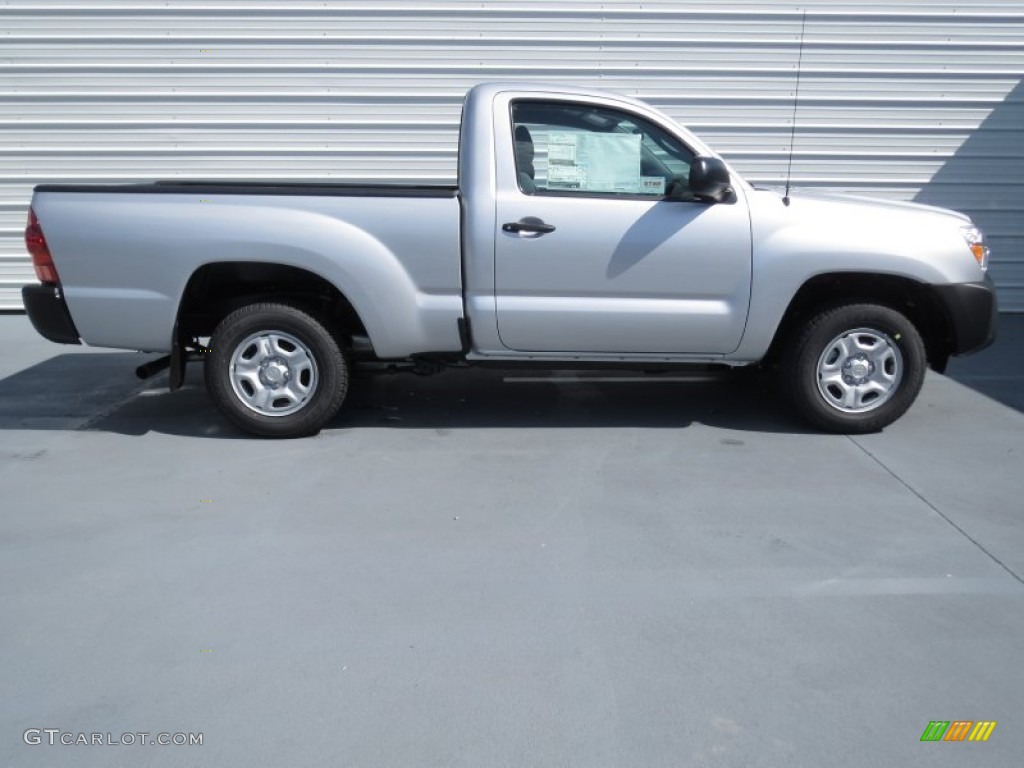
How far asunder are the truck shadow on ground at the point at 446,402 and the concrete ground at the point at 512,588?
0.16ft

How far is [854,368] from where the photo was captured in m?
5.52

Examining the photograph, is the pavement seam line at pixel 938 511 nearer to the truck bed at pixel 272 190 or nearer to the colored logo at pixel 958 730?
the colored logo at pixel 958 730

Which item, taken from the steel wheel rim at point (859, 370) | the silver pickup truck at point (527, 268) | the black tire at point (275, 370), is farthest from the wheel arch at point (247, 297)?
the steel wheel rim at point (859, 370)

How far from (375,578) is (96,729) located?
1.20 m

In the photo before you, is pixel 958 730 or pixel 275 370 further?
pixel 275 370

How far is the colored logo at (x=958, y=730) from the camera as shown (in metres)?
2.89

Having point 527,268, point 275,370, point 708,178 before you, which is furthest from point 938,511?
point 275,370

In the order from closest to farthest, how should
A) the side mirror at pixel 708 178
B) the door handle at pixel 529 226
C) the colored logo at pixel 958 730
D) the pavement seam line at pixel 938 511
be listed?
the colored logo at pixel 958 730 < the pavement seam line at pixel 938 511 < the side mirror at pixel 708 178 < the door handle at pixel 529 226

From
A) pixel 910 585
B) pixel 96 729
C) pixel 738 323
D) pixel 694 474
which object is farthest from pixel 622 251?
pixel 96 729

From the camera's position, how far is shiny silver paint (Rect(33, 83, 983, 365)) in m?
5.16

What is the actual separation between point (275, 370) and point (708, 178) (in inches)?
101

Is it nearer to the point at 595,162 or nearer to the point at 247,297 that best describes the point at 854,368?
the point at 595,162

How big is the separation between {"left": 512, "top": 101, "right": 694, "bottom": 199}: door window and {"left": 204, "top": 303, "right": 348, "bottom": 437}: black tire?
4.75 feet

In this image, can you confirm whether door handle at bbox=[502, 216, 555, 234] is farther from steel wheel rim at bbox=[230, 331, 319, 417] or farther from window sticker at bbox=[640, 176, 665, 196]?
steel wheel rim at bbox=[230, 331, 319, 417]
